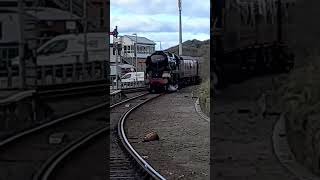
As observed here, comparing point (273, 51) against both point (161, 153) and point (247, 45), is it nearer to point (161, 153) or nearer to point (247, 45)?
point (247, 45)

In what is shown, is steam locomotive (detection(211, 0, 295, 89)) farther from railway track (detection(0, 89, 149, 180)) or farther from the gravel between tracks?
railway track (detection(0, 89, 149, 180))

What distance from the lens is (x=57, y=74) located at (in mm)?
11570

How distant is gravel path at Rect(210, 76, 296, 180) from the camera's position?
7840 mm

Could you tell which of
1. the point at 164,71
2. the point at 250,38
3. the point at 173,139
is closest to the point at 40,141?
the point at 173,139

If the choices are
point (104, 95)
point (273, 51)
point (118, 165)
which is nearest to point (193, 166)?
point (118, 165)

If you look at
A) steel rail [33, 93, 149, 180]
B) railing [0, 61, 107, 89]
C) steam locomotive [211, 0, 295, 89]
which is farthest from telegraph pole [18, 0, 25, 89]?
steam locomotive [211, 0, 295, 89]

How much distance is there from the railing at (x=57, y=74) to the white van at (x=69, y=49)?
15 centimetres

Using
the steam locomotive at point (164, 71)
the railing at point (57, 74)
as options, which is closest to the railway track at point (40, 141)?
the railing at point (57, 74)

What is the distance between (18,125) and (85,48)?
256cm

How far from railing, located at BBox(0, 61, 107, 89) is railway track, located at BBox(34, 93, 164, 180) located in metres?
1.52

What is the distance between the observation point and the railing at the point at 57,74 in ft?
34.7

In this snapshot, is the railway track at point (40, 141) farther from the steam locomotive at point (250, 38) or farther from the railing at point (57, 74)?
the steam locomotive at point (250, 38)

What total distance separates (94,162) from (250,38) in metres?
6.22

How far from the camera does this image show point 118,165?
29.9ft
